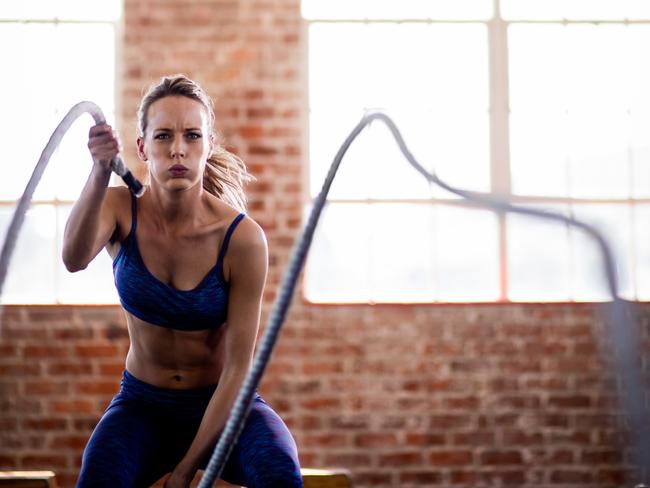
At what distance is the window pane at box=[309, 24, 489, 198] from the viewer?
11.0 feet

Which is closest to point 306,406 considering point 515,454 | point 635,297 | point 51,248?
point 515,454

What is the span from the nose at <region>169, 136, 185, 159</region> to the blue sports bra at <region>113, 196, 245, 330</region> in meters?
0.21

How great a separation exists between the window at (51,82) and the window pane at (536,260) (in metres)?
1.57

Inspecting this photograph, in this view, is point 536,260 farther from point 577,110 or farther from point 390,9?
point 390,9

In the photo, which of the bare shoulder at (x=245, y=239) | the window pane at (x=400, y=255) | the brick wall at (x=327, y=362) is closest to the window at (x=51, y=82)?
the brick wall at (x=327, y=362)

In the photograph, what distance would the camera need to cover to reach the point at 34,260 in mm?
3234

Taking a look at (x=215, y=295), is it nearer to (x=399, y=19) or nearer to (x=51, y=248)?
(x=51, y=248)

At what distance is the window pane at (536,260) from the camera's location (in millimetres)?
3330

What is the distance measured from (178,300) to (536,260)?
193 cm

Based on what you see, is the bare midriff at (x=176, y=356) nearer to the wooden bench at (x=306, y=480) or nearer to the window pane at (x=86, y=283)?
the wooden bench at (x=306, y=480)

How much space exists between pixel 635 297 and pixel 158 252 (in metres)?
2.18

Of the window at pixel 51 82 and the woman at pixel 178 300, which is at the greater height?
the window at pixel 51 82

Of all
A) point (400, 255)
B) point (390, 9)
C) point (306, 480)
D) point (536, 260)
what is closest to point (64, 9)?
point (390, 9)

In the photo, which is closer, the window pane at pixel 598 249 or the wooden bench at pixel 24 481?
the wooden bench at pixel 24 481
